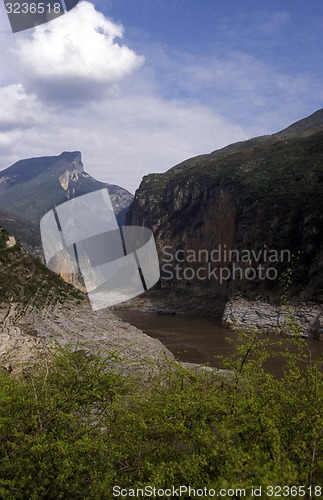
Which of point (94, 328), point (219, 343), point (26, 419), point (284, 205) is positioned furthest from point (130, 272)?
point (26, 419)

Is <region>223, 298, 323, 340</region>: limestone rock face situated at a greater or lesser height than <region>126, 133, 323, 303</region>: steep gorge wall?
lesser

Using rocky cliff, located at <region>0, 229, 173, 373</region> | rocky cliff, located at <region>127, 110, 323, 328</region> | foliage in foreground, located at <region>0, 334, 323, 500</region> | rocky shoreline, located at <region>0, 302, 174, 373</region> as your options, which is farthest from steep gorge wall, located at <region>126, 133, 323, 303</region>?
foliage in foreground, located at <region>0, 334, 323, 500</region>

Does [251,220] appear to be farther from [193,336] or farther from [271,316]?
[193,336]

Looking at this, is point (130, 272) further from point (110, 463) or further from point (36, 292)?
point (110, 463)

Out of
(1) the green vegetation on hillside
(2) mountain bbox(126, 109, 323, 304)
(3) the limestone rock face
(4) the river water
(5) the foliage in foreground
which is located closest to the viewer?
(5) the foliage in foreground

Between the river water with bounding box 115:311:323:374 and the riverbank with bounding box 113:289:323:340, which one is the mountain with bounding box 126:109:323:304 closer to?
the riverbank with bounding box 113:289:323:340

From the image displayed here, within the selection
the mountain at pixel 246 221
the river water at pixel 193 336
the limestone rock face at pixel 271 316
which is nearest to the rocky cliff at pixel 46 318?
the river water at pixel 193 336

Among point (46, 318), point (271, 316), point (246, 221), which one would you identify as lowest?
point (271, 316)

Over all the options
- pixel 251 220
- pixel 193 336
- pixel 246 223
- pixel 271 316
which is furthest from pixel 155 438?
pixel 246 223
